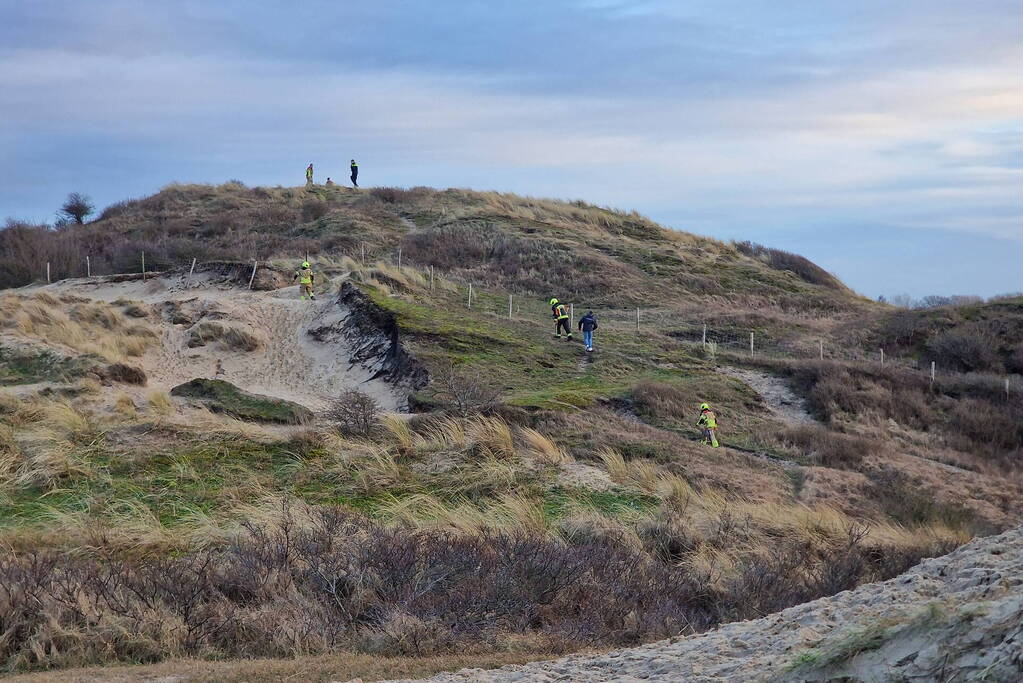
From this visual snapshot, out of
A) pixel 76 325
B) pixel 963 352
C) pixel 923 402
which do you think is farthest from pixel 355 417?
pixel 963 352

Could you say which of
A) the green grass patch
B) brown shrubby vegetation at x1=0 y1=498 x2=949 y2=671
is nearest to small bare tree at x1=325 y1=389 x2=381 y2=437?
the green grass patch

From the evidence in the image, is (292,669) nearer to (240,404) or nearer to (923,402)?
(240,404)

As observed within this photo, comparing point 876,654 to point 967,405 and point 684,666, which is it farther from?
A: point 967,405

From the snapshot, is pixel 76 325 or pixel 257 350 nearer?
pixel 76 325

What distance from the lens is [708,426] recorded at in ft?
60.0

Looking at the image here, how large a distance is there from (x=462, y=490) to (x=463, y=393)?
536cm

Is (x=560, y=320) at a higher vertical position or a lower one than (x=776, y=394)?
higher

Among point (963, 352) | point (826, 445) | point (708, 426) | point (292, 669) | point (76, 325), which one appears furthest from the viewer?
point (963, 352)

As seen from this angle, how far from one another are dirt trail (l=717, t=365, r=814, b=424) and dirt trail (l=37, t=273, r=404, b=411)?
9231 millimetres

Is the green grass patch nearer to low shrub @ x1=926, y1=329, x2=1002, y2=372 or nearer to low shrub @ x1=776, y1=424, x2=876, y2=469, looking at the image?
low shrub @ x1=776, y1=424, x2=876, y2=469

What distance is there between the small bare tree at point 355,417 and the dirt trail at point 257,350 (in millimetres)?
5180

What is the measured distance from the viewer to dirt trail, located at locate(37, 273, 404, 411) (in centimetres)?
2398

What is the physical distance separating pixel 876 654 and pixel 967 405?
A: 22248 mm

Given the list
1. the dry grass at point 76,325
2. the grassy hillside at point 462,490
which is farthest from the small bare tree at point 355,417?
the dry grass at point 76,325
